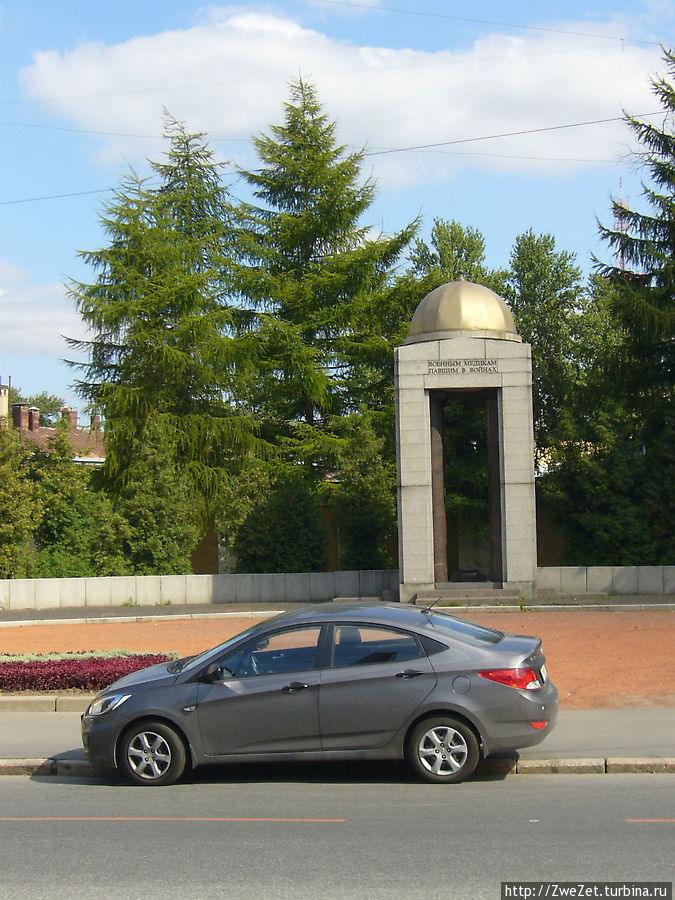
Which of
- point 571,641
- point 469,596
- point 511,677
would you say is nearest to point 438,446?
point 469,596

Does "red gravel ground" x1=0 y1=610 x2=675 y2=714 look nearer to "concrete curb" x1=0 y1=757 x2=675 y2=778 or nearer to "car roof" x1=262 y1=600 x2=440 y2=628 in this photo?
"concrete curb" x1=0 y1=757 x2=675 y2=778

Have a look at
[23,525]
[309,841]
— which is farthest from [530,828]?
[23,525]

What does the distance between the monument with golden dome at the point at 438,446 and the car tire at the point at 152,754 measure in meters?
14.5

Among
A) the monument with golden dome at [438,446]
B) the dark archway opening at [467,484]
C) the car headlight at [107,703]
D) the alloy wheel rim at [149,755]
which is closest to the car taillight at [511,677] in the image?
the alloy wheel rim at [149,755]

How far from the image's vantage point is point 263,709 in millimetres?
8469

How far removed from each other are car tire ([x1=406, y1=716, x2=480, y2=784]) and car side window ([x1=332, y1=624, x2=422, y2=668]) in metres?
0.63

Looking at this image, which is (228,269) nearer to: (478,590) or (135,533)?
(135,533)

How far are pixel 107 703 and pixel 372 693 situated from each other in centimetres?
243

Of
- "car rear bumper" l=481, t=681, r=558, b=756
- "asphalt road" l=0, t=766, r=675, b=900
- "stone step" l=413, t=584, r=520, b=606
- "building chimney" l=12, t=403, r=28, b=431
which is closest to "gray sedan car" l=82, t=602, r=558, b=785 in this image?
"car rear bumper" l=481, t=681, r=558, b=756

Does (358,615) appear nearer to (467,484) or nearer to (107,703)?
(107,703)

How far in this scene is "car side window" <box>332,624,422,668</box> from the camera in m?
8.59

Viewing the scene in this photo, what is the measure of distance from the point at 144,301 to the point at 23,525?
9.22m

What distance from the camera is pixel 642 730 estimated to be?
9.81 metres

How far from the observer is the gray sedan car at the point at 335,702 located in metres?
8.27
